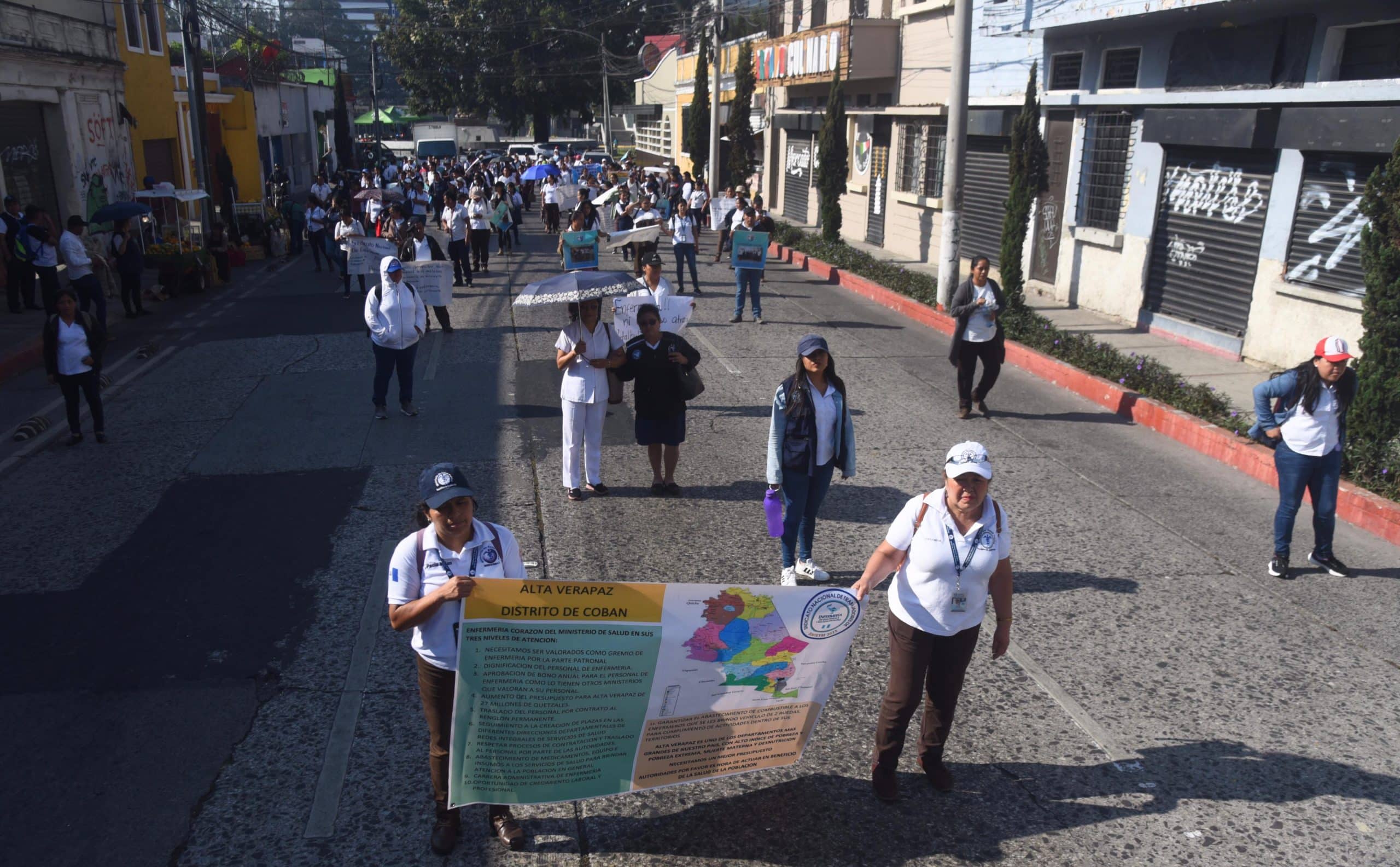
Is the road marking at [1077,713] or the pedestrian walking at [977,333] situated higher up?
the pedestrian walking at [977,333]

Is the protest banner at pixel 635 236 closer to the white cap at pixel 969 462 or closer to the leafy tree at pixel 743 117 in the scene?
the white cap at pixel 969 462

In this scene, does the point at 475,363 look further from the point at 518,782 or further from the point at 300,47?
the point at 300,47

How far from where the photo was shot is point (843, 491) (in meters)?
8.96

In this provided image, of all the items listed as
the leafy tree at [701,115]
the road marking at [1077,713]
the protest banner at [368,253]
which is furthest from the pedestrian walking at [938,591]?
the leafy tree at [701,115]

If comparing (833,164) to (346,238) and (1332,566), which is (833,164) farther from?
(1332,566)

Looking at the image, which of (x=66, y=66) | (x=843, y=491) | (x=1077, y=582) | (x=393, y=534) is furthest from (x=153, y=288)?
(x=1077, y=582)

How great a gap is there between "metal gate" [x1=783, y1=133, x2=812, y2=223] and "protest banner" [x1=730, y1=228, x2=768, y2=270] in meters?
16.6

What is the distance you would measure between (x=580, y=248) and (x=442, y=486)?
11836 millimetres

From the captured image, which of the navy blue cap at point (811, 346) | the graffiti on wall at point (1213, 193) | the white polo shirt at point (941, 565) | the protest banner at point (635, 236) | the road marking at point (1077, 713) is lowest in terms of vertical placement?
the road marking at point (1077, 713)

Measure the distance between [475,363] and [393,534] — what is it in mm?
5945

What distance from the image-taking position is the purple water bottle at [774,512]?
671cm

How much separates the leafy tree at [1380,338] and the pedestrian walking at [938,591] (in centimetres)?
611

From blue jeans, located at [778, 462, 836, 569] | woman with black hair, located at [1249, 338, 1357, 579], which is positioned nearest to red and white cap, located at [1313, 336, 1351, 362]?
woman with black hair, located at [1249, 338, 1357, 579]

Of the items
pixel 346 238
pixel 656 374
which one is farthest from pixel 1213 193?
pixel 346 238
